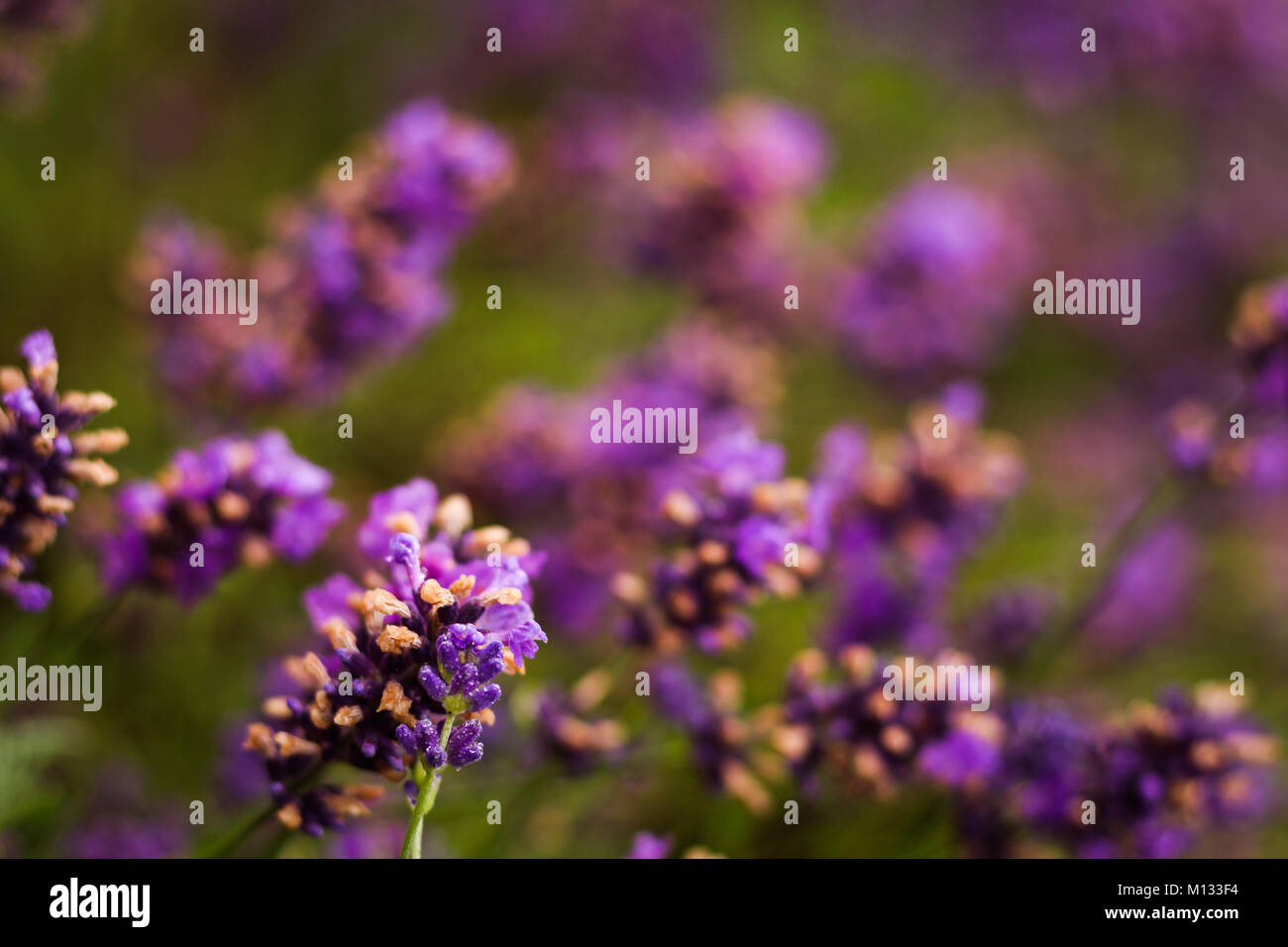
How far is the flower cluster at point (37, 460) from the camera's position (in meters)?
1.50

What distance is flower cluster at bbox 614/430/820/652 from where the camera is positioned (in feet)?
5.94

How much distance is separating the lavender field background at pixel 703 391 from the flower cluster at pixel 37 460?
1.3 inches

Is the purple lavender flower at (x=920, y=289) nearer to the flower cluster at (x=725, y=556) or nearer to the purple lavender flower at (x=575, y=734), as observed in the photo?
the flower cluster at (x=725, y=556)

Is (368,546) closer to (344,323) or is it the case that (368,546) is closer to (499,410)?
(344,323)

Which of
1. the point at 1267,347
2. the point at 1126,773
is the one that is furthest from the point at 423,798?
the point at 1267,347

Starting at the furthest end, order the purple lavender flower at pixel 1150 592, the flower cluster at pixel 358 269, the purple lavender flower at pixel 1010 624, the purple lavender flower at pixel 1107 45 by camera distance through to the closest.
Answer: the purple lavender flower at pixel 1107 45
the purple lavender flower at pixel 1150 592
the purple lavender flower at pixel 1010 624
the flower cluster at pixel 358 269

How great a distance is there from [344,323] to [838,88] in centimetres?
289

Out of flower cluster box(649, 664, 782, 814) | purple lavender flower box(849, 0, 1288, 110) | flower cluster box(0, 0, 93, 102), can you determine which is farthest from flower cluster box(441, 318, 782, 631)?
purple lavender flower box(849, 0, 1288, 110)

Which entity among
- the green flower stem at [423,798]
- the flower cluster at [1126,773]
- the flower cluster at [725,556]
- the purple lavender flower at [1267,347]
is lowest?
the flower cluster at [1126,773]

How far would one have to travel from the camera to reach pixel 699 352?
2.79m

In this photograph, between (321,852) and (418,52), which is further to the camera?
(418,52)

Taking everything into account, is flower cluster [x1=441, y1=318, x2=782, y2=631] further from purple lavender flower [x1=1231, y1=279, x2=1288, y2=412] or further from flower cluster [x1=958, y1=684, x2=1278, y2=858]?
purple lavender flower [x1=1231, y1=279, x2=1288, y2=412]

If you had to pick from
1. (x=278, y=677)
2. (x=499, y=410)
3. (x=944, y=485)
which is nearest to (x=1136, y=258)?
(x=944, y=485)

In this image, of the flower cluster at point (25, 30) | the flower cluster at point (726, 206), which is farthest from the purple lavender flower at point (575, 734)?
the flower cluster at point (25, 30)
